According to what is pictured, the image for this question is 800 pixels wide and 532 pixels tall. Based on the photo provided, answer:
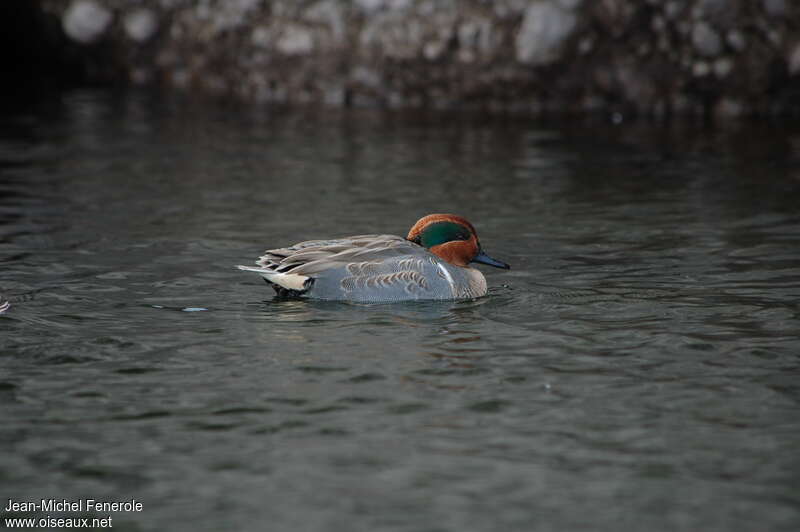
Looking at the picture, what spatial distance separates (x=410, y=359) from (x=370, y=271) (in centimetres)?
139

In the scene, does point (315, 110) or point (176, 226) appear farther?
point (315, 110)

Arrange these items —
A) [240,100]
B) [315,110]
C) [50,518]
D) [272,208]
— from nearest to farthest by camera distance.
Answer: [50,518] < [272,208] < [315,110] < [240,100]

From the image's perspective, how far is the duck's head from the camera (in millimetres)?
9953

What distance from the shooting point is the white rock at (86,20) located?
82.2 ft

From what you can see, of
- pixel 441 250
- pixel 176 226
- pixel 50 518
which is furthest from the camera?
pixel 176 226

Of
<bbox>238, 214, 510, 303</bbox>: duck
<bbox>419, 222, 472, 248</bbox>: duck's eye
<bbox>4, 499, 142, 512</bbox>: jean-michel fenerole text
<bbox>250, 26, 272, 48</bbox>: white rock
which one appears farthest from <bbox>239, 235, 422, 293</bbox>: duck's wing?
<bbox>250, 26, 272, 48</bbox>: white rock

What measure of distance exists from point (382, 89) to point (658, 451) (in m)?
16.9

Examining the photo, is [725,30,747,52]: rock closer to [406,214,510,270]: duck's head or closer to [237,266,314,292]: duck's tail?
[406,214,510,270]: duck's head

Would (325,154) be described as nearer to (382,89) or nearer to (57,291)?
(382,89)

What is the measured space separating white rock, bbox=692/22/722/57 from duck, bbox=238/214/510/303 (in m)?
12.1

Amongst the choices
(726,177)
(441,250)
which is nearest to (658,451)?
(441,250)

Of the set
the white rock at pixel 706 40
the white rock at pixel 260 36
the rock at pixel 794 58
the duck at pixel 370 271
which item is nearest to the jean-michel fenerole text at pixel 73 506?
the duck at pixel 370 271

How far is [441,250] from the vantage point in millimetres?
9961

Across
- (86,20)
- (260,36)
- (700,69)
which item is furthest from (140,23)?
(700,69)
